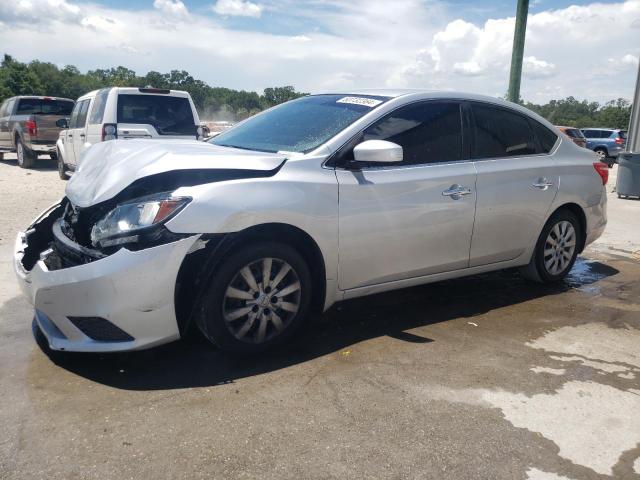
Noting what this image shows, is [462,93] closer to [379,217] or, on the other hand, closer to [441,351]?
[379,217]

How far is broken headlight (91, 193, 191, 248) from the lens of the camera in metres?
3.05

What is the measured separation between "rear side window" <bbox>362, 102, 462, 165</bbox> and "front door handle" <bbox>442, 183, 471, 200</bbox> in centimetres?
22

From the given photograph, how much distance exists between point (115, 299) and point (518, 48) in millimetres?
7952

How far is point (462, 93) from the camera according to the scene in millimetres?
4477

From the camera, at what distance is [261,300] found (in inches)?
135

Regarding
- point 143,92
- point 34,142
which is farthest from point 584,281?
point 34,142

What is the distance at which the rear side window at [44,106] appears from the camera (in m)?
15.3

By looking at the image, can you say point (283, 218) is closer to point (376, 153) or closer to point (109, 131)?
point (376, 153)

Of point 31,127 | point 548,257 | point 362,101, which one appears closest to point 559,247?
point 548,257

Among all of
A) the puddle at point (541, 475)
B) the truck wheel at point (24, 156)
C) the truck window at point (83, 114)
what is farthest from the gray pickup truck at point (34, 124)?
the puddle at point (541, 475)

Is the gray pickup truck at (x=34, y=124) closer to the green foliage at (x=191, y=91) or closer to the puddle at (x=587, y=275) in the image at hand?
the puddle at (x=587, y=275)

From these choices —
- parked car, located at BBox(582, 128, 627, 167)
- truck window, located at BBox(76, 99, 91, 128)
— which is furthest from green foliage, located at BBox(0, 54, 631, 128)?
truck window, located at BBox(76, 99, 91, 128)

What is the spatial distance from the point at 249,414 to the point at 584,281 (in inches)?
158

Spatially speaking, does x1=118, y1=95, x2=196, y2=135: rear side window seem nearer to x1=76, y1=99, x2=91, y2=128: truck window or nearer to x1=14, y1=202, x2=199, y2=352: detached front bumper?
x1=76, y1=99, x2=91, y2=128: truck window
